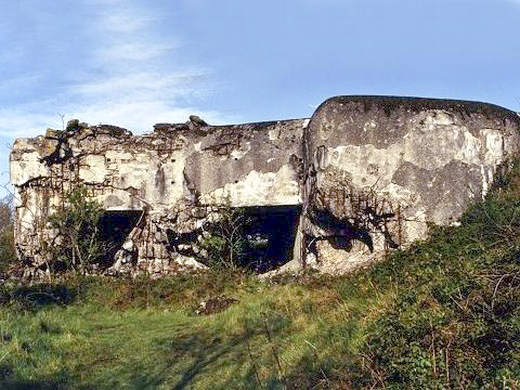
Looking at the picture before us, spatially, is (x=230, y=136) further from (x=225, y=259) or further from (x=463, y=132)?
(x=463, y=132)

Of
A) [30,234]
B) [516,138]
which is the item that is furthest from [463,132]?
[30,234]

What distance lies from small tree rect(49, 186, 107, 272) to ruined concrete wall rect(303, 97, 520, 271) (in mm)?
5004

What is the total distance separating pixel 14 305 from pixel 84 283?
260cm

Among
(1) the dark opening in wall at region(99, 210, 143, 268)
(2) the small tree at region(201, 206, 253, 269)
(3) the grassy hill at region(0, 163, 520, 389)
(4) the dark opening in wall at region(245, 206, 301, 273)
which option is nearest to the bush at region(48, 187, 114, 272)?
(1) the dark opening in wall at region(99, 210, 143, 268)

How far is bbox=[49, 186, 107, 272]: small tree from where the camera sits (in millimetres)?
15188

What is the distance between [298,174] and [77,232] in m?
5.01

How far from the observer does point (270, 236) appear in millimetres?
15820

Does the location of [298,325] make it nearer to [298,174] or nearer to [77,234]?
[298,174]

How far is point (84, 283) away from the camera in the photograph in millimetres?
14258

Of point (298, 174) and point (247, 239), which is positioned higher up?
point (298, 174)

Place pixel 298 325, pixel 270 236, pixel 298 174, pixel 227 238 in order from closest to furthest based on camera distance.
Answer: pixel 298 325 < pixel 298 174 < pixel 227 238 < pixel 270 236

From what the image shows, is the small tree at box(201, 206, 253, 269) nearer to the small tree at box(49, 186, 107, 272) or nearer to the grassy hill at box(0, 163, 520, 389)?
the grassy hill at box(0, 163, 520, 389)

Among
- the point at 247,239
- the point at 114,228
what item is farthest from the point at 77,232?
the point at 247,239

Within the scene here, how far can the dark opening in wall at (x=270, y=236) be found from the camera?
50.5 ft
